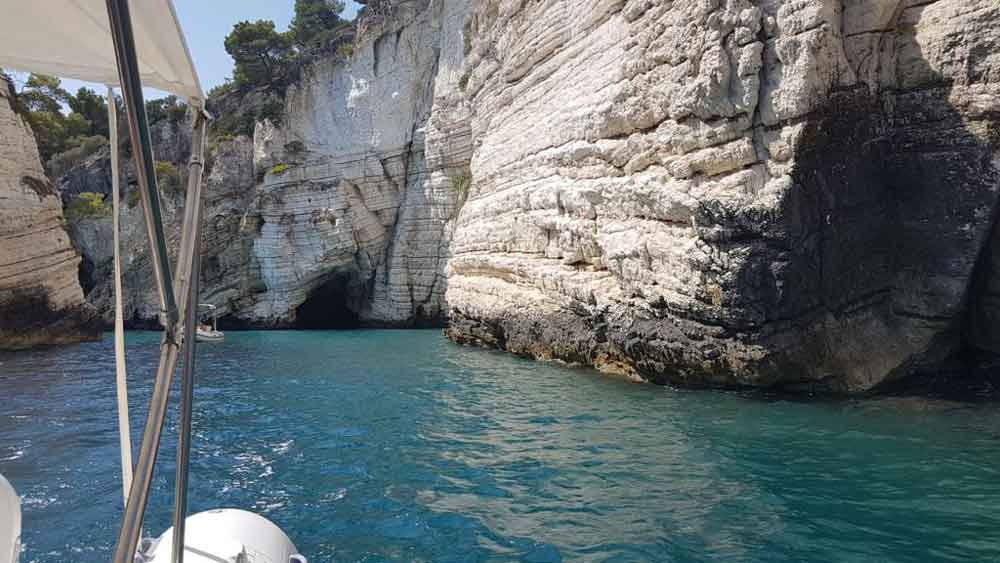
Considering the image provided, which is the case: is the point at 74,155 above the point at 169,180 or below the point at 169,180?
above

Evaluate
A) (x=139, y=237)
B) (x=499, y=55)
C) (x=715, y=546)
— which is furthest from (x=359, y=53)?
(x=715, y=546)

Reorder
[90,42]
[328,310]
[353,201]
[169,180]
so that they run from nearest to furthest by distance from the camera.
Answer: [90,42] → [353,201] → [169,180] → [328,310]

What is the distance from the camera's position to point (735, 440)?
268 inches

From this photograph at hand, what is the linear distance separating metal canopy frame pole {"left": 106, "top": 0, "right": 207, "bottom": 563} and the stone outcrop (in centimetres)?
2098

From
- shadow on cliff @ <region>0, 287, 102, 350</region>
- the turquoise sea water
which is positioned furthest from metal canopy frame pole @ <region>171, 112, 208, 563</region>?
shadow on cliff @ <region>0, 287, 102, 350</region>

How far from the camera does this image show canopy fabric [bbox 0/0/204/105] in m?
2.29

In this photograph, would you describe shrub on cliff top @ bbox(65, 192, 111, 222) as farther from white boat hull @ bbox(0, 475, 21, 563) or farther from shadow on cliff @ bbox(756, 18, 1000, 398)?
white boat hull @ bbox(0, 475, 21, 563)

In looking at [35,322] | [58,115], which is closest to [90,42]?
[35,322]

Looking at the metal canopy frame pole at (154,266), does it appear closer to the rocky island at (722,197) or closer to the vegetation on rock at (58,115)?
the rocky island at (722,197)

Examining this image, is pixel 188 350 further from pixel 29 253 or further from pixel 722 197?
pixel 29 253

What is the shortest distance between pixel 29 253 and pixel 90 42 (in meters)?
21.2

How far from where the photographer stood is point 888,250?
9203mm

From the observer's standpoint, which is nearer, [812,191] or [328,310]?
[812,191]

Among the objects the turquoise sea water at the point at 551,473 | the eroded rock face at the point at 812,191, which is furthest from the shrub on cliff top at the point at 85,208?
the eroded rock face at the point at 812,191
